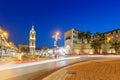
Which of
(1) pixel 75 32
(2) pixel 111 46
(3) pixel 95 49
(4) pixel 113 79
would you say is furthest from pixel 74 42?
(4) pixel 113 79

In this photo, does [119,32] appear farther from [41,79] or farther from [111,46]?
[41,79]

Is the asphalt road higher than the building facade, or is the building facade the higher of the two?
the building facade

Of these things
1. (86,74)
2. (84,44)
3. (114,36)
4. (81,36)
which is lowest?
(86,74)

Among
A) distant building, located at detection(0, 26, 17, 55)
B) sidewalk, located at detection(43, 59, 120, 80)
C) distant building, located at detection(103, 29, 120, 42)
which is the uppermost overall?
distant building, located at detection(103, 29, 120, 42)

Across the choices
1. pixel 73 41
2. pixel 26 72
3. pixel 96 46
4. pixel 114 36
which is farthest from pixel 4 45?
pixel 114 36

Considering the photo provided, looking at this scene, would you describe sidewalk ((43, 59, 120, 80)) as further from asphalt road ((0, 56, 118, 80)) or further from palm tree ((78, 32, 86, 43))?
palm tree ((78, 32, 86, 43))

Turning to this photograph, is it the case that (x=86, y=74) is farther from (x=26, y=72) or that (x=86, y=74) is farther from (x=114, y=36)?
(x=114, y=36)

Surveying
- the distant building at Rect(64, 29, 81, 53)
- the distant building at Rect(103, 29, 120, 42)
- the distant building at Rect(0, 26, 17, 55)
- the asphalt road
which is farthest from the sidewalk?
the distant building at Rect(103, 29, 120, 42)

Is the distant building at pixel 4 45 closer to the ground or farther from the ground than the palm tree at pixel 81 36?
closer to the ground

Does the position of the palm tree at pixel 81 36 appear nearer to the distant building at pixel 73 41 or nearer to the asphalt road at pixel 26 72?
the distant building at pixel 73 41

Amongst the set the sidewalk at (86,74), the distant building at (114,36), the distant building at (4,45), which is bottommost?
the sidewalk at (86,74)

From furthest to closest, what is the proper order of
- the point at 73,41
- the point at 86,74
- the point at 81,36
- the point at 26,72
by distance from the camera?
the point at 81,36, the point at 73,41, the point at 26,72, the point at 86,74

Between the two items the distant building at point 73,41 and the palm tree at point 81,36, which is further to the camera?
the palm tree at point 81,36

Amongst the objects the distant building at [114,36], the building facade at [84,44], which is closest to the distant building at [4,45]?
the building facade at [84,44]
